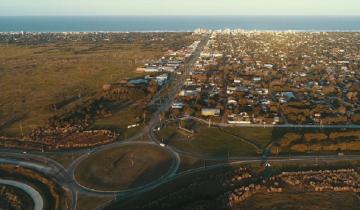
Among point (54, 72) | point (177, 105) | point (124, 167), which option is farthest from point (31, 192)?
point (54, 72)

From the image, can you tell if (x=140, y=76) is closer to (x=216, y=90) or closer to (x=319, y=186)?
(x=216, y=90)

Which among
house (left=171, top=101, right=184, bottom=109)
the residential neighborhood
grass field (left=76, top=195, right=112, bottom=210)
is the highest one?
the residential neighborhood

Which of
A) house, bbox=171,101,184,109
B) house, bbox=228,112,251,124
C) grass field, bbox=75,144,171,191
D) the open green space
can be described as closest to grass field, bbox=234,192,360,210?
grass field, bbox=75,144,171,191

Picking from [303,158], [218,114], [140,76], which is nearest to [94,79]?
[140,76]

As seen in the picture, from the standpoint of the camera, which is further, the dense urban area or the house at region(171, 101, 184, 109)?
the house at region(171, 101, 184, 109)

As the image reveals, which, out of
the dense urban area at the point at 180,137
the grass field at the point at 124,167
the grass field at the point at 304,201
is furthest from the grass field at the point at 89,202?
the grass field at the point at 304,201

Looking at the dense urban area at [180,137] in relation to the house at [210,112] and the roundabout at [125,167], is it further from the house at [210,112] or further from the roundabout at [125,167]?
the house at [210,112]

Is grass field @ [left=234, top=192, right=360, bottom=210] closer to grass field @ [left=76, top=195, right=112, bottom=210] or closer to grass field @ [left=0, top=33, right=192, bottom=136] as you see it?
grass field @ [left=76, top=195, right=112, bottom=210]
